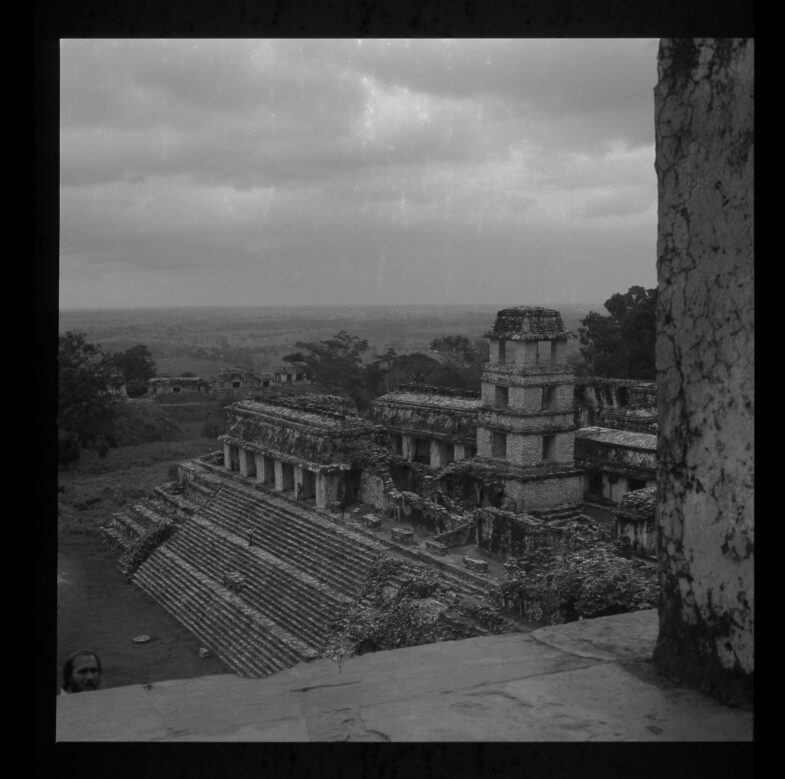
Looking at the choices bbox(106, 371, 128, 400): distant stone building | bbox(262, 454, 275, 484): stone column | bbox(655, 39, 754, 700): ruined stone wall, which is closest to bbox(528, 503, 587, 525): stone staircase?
bbox(262, 454, 275, 484): stone column

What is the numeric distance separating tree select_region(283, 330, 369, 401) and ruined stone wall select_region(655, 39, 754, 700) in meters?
38.0

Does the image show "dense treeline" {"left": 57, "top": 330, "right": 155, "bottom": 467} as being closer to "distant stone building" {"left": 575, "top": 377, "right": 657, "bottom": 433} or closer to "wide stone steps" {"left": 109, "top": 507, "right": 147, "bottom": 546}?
"wide stone steps" {"left": 109, "top": 507, "right": 147, "bottom": 546}

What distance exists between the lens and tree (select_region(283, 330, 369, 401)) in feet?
139

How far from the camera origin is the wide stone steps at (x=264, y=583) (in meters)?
15.2

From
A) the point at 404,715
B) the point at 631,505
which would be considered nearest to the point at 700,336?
the point at 404,715

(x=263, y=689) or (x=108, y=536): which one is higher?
(x=263, y=689)

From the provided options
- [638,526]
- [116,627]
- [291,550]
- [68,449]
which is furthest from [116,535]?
[638,526]

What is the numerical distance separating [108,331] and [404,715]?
14219 centimetres

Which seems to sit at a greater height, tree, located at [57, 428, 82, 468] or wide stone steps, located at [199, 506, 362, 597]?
tree, located at [57, 428, 82, 468]

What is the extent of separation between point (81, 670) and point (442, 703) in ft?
10.9

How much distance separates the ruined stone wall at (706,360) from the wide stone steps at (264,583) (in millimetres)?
12375

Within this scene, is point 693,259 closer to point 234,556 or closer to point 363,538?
point 363,538
